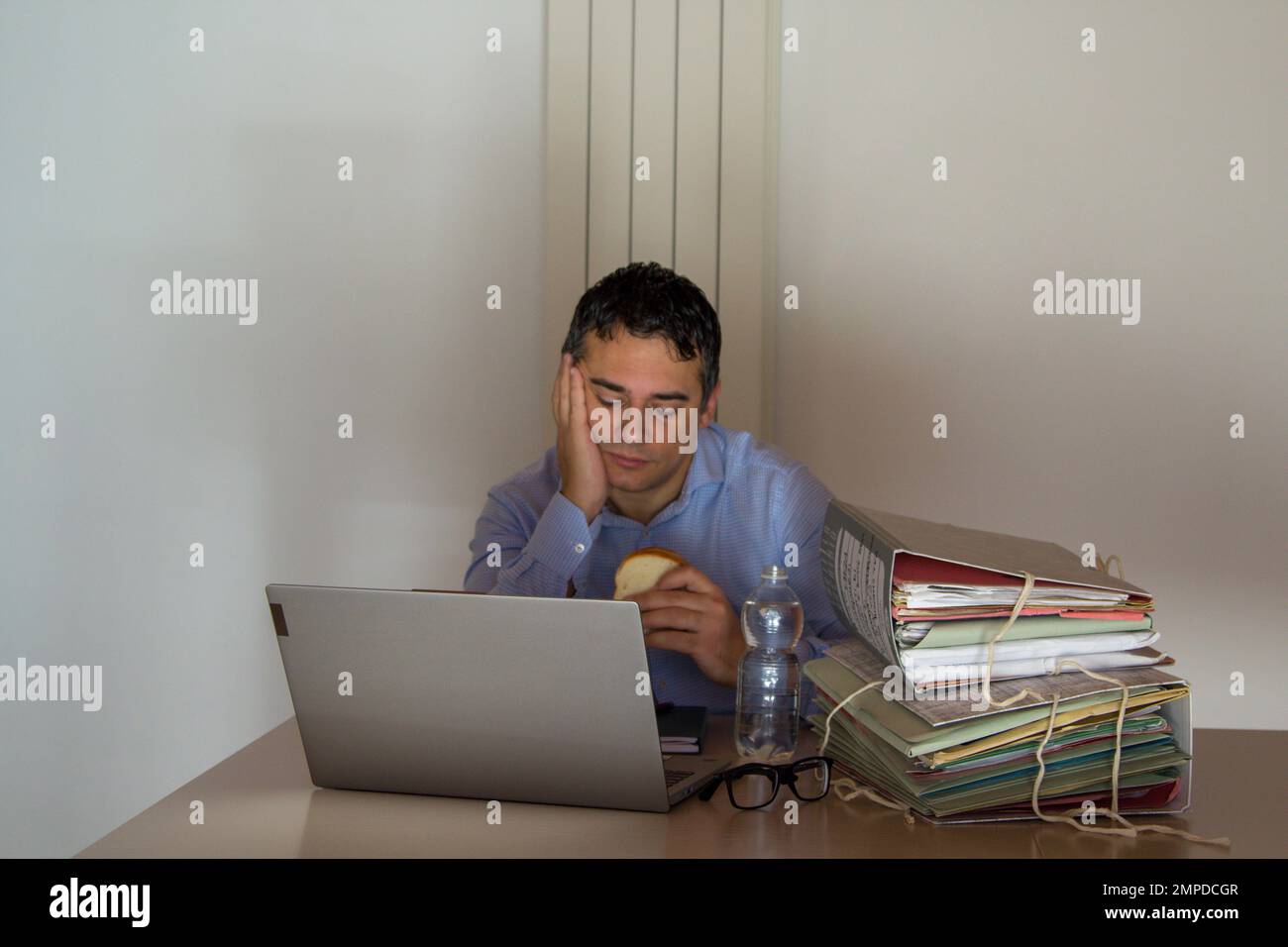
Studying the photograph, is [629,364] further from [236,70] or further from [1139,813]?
[236,70]

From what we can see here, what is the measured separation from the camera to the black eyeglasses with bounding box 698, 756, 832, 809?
1.12 meters

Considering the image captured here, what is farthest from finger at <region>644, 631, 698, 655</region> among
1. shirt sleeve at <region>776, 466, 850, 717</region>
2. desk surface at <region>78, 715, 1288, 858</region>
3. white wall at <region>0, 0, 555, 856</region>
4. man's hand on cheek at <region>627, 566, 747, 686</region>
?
white wall at <region>0, 0, 555, 856</region>

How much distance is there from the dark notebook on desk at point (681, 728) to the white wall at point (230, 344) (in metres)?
1.22

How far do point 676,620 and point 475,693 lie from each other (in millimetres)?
428

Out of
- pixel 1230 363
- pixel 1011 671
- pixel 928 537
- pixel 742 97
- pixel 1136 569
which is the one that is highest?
pixel 742 97

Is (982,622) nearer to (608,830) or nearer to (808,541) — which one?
(608,830)

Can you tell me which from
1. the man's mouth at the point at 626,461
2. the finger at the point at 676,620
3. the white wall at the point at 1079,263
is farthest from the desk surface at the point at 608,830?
the white wall at the point at 1079,263

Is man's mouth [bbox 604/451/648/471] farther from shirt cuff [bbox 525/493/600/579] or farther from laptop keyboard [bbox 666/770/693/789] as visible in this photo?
laptop keyboard [bbox 666/770/693/789]

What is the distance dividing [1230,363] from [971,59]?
85 cm

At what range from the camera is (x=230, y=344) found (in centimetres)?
263

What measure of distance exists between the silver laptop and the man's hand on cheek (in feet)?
1.04

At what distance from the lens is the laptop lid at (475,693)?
1051 millimetres

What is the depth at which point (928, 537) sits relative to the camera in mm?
1146
